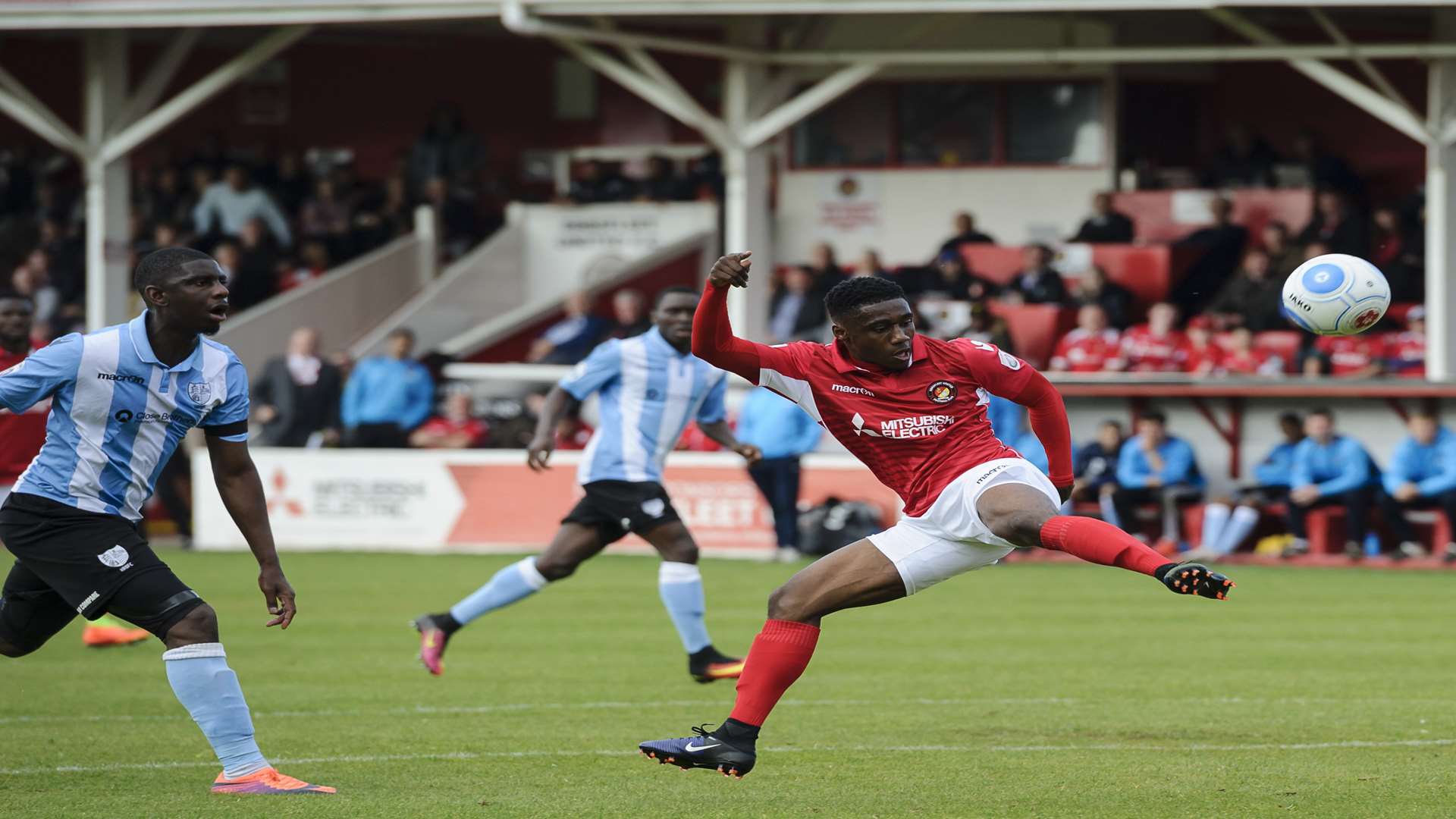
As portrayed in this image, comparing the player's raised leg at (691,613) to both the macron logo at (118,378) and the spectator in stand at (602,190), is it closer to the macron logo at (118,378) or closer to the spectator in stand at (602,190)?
the macron logo at (118,378)

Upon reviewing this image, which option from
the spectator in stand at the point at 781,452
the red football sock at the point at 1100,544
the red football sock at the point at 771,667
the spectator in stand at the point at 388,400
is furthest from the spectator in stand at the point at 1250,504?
the red football sock at the point at 1100,544

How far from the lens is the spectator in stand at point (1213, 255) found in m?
21.3

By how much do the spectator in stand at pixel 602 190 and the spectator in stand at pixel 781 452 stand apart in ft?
23.5

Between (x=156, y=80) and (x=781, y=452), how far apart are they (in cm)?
848

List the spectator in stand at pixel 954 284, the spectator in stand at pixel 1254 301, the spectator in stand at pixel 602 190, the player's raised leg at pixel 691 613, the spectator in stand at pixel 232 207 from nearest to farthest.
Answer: the player's raised leg at pixel 691 613, the spectator in stand at pixel 1254 301, the spectator in stand at pixel 954 284, the spectator in stand at pixel 232 207, the spectator in stand at pixel 602 190

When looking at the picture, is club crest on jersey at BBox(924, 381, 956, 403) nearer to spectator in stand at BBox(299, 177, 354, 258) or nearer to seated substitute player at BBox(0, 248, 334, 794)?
seated substitute player at BBox(0, 248, 334, 794)

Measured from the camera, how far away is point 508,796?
686 cm

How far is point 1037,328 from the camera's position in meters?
20.1

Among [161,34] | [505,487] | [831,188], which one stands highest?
[161,34]

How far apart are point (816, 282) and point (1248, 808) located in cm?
1525

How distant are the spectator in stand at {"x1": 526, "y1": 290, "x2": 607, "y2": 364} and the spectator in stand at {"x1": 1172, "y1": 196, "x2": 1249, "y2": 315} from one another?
6.18m

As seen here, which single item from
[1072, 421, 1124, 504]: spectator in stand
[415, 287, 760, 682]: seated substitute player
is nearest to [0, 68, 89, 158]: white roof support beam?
[1072, 421, 1124, 504]: spectator in stand

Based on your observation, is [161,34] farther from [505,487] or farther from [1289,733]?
[1289,733]

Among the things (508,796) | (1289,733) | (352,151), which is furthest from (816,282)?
(508,796)
